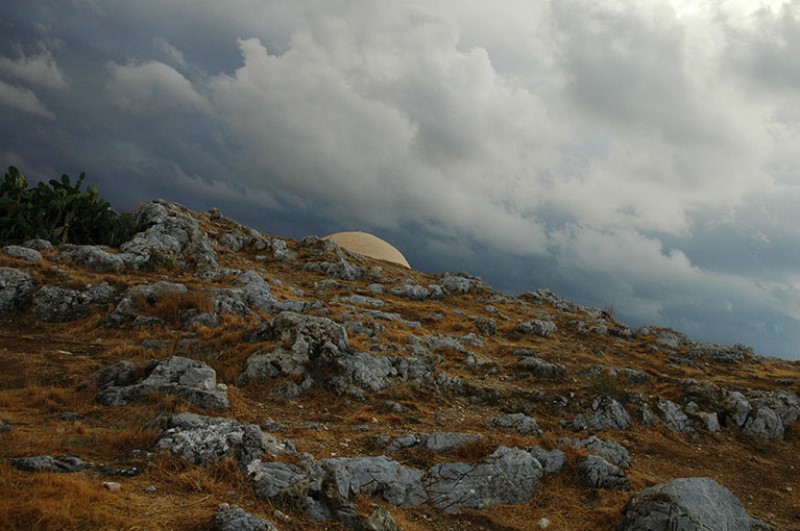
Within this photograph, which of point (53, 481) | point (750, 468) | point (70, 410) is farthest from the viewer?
point (750, 468)

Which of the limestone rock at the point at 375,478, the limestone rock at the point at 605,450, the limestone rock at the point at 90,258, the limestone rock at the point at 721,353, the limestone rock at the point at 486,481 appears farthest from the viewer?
the limestone rock at the point at 721,353

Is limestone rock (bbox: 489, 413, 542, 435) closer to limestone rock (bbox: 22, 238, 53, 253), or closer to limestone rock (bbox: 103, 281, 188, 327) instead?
limestone rock (bbox: 103, 281, 188, 327)

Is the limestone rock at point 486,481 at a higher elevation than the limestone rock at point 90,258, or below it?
below

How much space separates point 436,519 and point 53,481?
6688 mm

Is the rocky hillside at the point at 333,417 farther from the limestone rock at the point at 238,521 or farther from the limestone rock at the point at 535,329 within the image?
the limestone rock at the point at 535,329

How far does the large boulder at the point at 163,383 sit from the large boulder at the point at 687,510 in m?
10.5

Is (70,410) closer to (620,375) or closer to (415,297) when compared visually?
(620,375)

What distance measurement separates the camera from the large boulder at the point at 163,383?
40.8ft

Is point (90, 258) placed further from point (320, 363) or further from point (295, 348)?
point (320, 363)

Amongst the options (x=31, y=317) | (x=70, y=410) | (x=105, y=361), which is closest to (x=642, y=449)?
(x=70, y=410)

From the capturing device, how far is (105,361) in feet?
52.0

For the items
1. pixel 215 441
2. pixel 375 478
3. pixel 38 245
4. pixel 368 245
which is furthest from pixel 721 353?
pixel 368 245

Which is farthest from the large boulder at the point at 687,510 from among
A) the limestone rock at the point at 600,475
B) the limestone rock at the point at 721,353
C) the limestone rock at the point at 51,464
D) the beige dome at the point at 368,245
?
the beige dome at the point at 368,245

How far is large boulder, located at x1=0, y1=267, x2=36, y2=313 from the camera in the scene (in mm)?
19589
